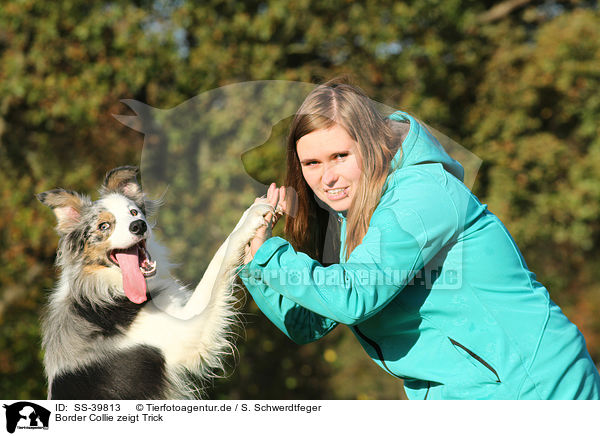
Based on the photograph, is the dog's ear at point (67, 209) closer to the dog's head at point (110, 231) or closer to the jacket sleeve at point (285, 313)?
the dog's head at point (110, 231)

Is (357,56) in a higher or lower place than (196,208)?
higher

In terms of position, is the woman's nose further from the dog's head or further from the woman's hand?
the dog's head

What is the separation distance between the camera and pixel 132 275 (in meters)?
2.17

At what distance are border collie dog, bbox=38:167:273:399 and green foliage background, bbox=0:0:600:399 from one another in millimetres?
1943

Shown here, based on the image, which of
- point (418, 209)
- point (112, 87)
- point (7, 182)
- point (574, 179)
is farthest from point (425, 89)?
point (418, 209)

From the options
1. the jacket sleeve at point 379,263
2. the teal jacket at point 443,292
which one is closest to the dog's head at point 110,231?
the teal jacket at point 443,292

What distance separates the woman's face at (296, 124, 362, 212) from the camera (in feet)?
6.42

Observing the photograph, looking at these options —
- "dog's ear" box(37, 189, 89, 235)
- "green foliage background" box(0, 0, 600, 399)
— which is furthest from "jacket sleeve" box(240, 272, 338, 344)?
"green foliage background" box(0, 0, 600, 399)

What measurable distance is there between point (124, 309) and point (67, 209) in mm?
456

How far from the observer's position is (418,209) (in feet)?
5.82

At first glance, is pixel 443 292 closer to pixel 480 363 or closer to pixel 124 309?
pixel 480 363

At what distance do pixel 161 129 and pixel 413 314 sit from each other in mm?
1423

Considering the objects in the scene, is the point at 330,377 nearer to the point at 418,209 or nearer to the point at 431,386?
the point at 431,386
